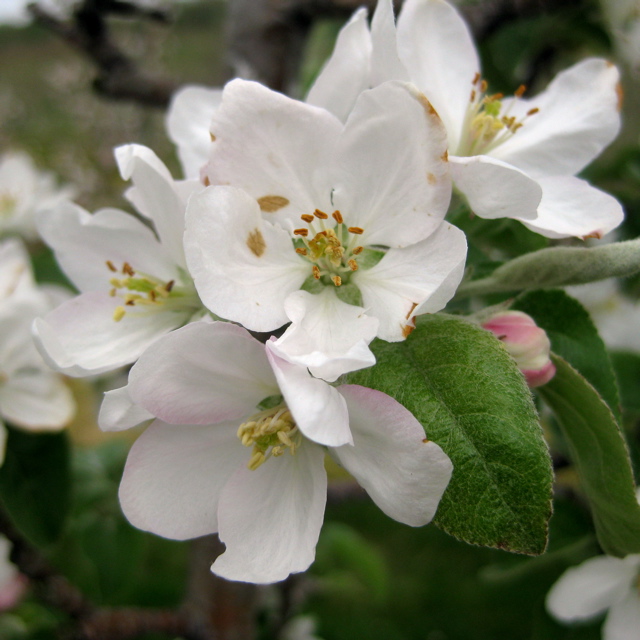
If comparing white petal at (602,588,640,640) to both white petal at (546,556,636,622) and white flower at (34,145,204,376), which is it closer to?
white petal at (546,556,636,622)

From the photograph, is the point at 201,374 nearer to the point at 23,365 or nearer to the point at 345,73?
the point at 345,73

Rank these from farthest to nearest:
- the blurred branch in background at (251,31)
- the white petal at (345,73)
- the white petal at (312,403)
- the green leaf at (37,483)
→ the blurred branch in background at (251,31) < the green leaf at (37,483) < the white petal at (345,73) < the white petal at (312,403)

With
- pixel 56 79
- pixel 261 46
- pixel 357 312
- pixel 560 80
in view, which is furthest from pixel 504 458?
pixel 56 79

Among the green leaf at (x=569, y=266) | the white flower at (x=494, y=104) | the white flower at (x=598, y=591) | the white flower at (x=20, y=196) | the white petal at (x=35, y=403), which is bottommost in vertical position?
the white flower at (x=20, y=196)

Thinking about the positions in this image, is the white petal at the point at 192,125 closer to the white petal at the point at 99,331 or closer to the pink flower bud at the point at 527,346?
the white petal at the point at 99,331

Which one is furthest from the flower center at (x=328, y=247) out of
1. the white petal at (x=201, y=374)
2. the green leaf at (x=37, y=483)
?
the green leaf at (x=37, y=483)

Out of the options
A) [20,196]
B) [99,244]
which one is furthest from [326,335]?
[20,196]

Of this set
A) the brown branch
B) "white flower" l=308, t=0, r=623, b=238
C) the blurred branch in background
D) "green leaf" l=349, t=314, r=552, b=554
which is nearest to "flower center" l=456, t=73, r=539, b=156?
"white flower" l=308, t=0, r=623, b=238
